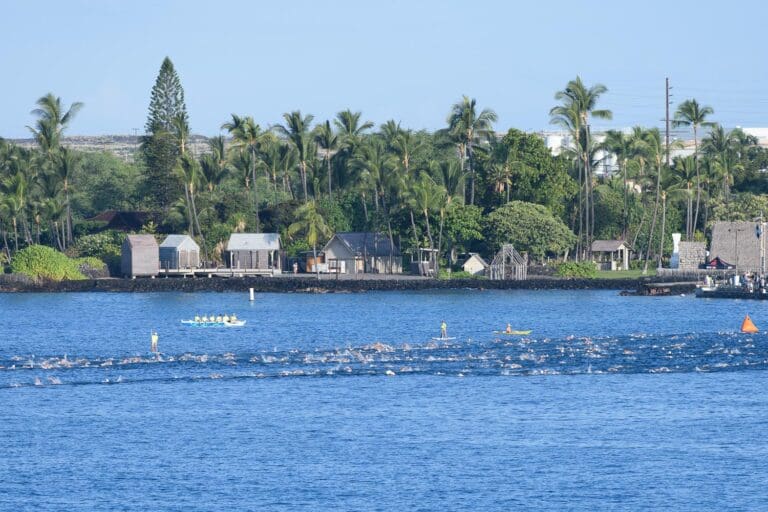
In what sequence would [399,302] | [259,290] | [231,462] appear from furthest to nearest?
1. [259,290]
2. [399,302]
3. [231,462]

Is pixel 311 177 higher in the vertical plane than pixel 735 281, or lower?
higher

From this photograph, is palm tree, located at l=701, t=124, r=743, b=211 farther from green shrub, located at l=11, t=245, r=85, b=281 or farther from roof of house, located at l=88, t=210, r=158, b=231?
green shrub, located at l=11, t=245, r=85, b=281

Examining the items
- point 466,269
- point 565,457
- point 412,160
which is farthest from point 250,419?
point 412,160

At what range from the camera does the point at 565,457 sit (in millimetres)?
46031

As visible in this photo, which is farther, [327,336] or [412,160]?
[412,160]

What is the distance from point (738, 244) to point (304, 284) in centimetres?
3898

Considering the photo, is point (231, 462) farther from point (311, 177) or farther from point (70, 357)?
point (311, 177)

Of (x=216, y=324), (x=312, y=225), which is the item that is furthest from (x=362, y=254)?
(x=216, y=324)

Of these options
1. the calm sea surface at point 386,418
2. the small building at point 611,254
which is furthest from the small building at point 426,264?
Answer: the calm sea surface at point 386,418

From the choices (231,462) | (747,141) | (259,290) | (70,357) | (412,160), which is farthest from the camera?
(747,141)

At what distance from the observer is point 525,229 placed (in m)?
132

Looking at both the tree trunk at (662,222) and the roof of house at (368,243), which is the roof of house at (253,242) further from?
the tree trunk at (662,222)

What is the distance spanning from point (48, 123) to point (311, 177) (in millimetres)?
27488

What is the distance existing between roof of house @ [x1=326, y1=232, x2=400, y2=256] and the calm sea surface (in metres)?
48.3
